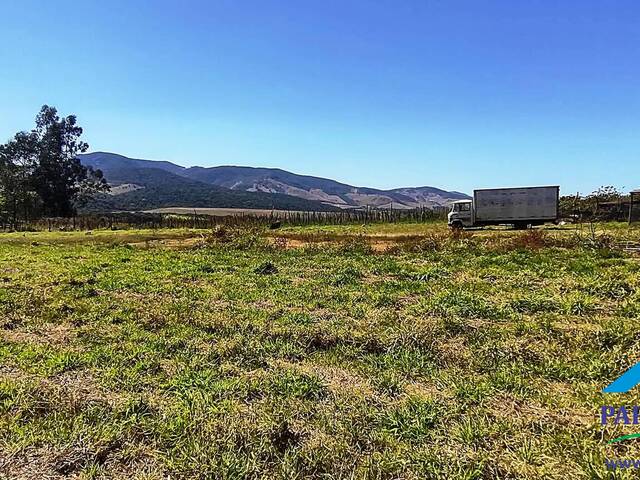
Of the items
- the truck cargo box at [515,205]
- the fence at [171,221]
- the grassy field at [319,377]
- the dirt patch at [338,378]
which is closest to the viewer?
the grassy field at [319,377]

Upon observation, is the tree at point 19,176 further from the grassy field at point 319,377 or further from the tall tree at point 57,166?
the grassy field at point 319,377

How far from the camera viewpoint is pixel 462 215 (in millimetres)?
31328

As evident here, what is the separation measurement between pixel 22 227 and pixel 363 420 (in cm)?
4898

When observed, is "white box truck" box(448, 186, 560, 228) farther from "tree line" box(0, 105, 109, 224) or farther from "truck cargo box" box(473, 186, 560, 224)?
"tree line" box(0, 105, 109, 224)

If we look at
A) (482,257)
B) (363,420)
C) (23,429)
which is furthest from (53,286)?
(482,257)

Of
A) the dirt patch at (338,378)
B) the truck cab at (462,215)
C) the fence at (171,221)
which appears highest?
the truck cab at (462,215)

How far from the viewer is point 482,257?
13.3 meters

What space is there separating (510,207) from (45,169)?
199 ft

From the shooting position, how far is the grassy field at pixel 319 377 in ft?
9.94

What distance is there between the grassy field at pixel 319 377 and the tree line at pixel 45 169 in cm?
5771

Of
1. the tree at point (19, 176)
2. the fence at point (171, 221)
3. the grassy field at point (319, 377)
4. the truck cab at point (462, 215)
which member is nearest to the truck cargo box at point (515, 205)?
the truck cab at point (462, 215)

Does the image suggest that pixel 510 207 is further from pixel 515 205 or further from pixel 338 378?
pixel 338 378

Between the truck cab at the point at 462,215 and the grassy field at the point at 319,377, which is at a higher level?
the truck cab at the point at 462,215

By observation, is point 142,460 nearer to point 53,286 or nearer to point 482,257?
point 53,286
